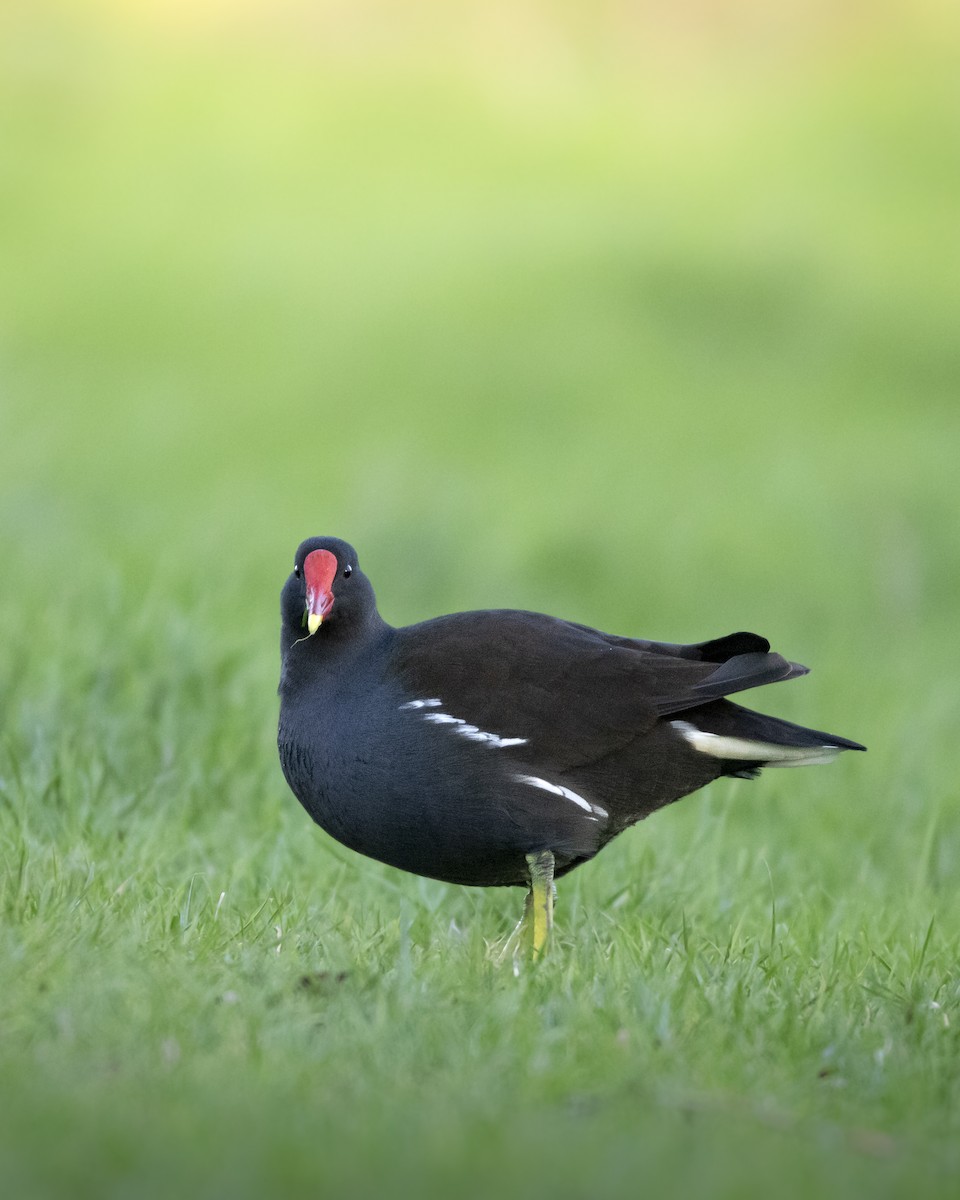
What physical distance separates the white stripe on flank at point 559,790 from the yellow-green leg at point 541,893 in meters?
0.15

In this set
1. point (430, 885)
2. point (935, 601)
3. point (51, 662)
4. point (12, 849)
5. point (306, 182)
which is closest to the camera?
point (12, 849)

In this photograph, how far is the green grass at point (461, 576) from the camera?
107 inches

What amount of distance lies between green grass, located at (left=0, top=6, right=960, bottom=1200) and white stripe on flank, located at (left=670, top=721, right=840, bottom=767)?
18.3 inches

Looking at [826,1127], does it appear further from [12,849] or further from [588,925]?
[12,849]

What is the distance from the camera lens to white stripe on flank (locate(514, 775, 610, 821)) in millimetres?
4109

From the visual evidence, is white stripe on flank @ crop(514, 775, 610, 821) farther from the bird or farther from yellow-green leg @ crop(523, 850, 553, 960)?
yellow-green leg @ crop(523, 850, 553, 960)

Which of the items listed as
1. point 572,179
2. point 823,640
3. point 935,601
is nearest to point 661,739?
point 823,640

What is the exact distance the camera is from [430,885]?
497 centimetres

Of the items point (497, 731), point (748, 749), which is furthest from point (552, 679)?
point (748, 749)

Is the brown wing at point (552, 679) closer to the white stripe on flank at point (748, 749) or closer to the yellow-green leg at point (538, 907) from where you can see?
the white stripe on flank at point (748, 749)

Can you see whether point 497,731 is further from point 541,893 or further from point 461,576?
point 461,576

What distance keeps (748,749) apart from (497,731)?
2.43 ft

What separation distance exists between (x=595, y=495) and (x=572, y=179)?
6.05m

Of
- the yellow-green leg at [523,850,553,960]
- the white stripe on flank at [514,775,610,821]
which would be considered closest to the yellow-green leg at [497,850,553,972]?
the yellow-green leg at [523,850,553,960]
